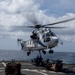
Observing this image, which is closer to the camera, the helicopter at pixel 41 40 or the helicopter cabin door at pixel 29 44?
the helicopter at pixel 41 40

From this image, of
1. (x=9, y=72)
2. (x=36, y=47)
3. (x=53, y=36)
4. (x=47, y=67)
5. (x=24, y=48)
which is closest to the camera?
(x=9, y=72)

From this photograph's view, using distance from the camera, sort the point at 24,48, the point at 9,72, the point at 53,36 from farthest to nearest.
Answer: the point at 24,48 → the point at 53,36 → the point at 9,72

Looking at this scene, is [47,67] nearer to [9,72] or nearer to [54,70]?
[54,70]

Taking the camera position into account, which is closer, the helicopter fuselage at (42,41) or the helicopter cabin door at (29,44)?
the helicopter fuselage at (42,41)

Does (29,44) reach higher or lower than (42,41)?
lower

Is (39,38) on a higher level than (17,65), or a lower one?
higher

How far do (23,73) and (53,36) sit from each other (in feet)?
36.3

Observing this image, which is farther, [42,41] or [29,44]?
[29,44]

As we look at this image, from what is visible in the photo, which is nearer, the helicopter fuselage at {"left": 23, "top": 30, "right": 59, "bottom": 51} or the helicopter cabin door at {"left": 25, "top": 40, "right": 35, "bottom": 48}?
the helicopter fuselage at {"left": 23, "top": 30, "right": 59, "bottom": 51}

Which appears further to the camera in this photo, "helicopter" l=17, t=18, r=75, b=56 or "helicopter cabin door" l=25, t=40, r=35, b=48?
"helicopter cabin door" l=25, t=40, r=35, b=48

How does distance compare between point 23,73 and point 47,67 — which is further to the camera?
point 47,67

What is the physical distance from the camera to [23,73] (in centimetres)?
6078

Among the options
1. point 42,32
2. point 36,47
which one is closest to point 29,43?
point 36,47

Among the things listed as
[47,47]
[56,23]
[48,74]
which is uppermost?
[56,23]
